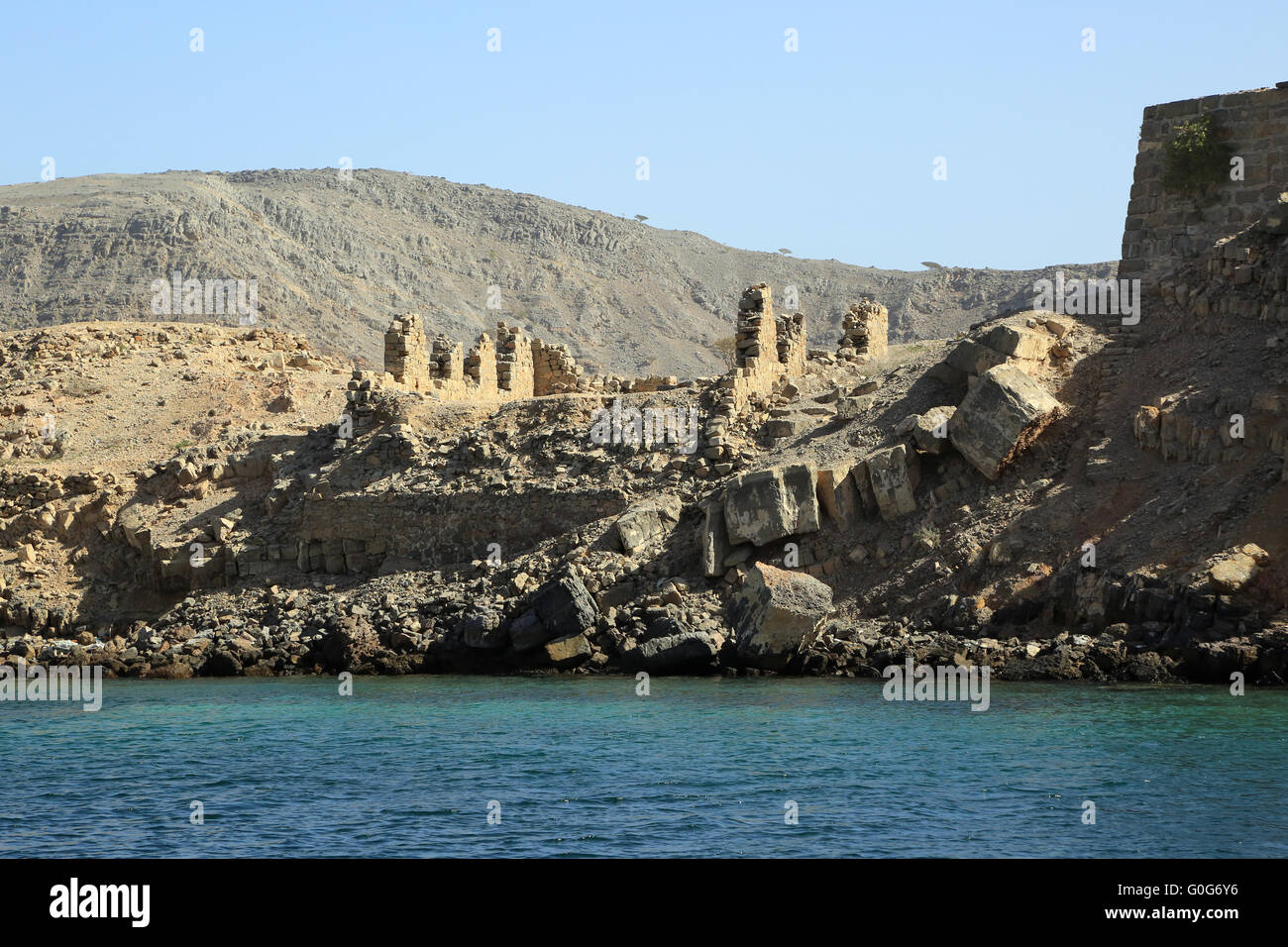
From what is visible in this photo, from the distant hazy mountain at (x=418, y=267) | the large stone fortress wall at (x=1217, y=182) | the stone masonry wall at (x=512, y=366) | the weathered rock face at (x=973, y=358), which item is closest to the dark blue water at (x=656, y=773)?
the weathered rock face at (x=973, y=358)

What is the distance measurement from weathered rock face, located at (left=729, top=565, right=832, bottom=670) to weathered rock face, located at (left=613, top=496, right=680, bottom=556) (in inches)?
132

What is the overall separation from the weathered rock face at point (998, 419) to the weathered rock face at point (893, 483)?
3.50 feet

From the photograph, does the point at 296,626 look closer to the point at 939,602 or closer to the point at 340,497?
the point at 340,497

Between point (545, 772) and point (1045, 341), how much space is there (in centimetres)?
1591

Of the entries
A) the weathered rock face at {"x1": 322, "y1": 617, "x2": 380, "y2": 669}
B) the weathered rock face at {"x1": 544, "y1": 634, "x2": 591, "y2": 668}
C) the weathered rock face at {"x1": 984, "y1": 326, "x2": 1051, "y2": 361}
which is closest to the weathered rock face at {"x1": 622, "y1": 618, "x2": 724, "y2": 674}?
the weathered rock face at {"x1": 544, "y1": 634, "x2": 591, "y2": 668}

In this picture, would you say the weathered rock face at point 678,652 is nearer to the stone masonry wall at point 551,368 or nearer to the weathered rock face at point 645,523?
the weathered rock face at point 645,523

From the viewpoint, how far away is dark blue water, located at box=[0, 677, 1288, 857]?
15.4m

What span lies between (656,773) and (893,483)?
10.9 meters

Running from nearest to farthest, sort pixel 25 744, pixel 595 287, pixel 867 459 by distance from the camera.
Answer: pixel 25 744 → pixel 867 459 → pixel 595 287

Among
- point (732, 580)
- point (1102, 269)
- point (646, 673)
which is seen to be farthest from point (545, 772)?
point (1102, 269)

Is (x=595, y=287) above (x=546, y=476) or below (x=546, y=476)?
above

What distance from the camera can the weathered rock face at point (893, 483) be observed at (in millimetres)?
28141

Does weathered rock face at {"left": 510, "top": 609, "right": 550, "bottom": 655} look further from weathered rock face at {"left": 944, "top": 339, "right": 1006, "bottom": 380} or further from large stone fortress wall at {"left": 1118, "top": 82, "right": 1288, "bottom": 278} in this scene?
large stone fortress wall at {"left": 1118, "top": 82, "right": 1288, "bottom": 278}

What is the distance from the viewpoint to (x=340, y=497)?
32.4 m
